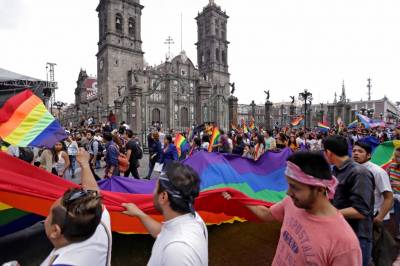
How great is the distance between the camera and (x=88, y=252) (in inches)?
63.6

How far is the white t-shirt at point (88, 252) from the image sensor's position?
5.01 ft

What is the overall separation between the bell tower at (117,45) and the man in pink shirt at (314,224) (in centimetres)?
4997

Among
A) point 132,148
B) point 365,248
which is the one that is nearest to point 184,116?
point 132,148

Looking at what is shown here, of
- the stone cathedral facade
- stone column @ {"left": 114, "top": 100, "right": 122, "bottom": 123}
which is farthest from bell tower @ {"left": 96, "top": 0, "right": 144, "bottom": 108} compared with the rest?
stone column @ {"left": 114, "top": 100, "right": 122, "bottom": 123}

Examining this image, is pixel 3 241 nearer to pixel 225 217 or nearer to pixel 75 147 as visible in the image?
pixel 225 217

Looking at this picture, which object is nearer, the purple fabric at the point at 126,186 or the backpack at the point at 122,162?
the purple fabric at the point at 126,186

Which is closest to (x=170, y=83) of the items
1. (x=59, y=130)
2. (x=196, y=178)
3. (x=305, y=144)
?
(x=305, y=144)

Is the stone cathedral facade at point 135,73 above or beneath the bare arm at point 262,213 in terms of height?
above

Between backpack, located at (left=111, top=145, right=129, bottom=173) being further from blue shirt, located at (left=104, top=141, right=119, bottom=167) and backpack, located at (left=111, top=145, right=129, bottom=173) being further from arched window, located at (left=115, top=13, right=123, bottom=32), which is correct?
arched window, located at (left=115, top=13, right=123, bottom=32)

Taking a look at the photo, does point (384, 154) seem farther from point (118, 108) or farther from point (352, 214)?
point (118, 108)

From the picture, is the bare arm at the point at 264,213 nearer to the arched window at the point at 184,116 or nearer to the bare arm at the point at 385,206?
the bare arm at the point at 385,206

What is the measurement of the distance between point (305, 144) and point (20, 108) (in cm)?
1082

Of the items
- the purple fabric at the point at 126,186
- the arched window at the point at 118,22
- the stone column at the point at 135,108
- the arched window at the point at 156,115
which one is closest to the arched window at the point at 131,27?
the arched window at the point at 118,22

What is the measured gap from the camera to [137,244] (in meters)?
3.93
